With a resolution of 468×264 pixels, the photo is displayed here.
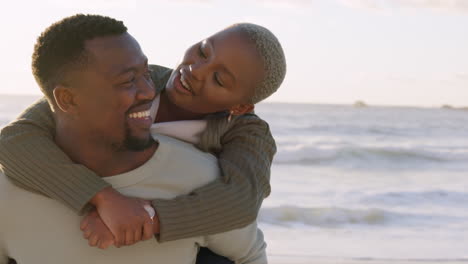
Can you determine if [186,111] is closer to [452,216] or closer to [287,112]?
[452,216]

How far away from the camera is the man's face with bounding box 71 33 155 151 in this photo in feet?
6.39

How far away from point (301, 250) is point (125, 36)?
4.21 metres

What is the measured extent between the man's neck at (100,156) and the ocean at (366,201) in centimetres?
329

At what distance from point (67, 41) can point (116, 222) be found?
17.4 inches

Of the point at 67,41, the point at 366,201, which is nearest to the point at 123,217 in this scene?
the point at 67,41

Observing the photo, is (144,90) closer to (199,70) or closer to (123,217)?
(123,217)

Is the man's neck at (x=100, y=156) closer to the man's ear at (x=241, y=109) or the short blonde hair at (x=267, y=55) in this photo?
the man's ear at (x=241, y=109)

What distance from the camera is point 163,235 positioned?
1.98m

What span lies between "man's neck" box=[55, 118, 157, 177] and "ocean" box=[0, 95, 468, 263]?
130 inches

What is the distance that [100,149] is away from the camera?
2.02 metres

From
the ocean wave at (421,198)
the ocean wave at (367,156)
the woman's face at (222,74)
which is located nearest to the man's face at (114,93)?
the woman's face at (222,74)

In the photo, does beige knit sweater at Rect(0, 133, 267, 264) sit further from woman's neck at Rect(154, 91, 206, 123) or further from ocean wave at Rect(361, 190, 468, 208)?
ocean wave at Rect(361, 190, 468, 208)

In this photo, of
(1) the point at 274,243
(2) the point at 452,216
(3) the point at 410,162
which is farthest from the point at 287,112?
(1) the point at 274,243

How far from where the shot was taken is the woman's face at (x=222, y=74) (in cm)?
252
